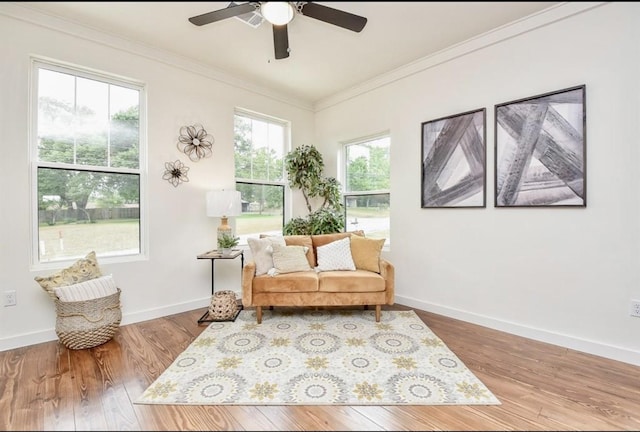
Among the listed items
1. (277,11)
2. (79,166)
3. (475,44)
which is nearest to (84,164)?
(79,166)

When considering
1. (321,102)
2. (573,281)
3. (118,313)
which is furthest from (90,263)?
(573,281)

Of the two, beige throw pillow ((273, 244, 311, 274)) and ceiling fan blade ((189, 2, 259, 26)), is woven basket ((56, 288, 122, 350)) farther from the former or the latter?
ceiling fan blade ((189, 2, 259, 26))

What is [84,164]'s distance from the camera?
2705 millimetres

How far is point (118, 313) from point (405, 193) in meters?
3.07

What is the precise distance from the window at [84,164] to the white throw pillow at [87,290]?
47 cm

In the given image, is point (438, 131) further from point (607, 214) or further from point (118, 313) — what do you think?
point (118, 313)

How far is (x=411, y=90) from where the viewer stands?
329 centimetres

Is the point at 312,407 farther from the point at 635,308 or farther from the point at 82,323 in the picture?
the point at 635,308

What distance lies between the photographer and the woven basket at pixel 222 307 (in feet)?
9.40

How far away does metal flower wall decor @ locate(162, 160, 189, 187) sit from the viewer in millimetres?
3094

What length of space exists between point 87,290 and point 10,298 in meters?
0.61

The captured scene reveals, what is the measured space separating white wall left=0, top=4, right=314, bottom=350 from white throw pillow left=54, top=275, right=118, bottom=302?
347 mm

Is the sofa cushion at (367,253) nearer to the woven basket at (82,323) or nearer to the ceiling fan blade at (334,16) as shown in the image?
the ceiling fan blade at (334,16)

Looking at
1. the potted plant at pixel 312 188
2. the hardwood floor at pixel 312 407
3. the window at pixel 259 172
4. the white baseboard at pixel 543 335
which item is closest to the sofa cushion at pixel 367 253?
the potted plant at pixel 312 188
